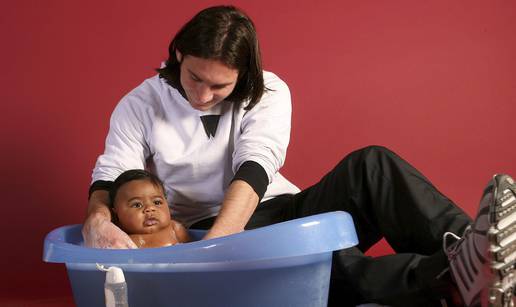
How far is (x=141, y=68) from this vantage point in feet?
7.51

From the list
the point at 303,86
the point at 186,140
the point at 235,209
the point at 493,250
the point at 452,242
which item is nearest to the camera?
the point at 493,250

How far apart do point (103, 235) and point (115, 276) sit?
243 mm

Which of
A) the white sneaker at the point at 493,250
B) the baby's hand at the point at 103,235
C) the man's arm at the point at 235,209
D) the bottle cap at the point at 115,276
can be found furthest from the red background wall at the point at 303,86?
the white sneaker at the point at 493,250

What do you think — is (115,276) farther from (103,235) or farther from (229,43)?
(229,43)

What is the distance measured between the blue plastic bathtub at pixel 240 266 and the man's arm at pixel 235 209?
0.49 feet

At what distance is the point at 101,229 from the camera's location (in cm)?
153

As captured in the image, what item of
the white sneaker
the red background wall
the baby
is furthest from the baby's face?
the white sneaker

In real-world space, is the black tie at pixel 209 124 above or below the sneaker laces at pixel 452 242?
above

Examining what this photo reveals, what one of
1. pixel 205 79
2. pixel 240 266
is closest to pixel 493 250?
pixel 240 266

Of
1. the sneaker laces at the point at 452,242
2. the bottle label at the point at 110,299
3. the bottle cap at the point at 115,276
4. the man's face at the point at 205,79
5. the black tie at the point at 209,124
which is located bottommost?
the bottle label at the point at 110,299

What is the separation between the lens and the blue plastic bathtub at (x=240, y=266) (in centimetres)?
127

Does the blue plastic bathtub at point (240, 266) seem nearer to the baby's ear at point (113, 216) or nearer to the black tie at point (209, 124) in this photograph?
the baby's ear at point (113, 216)

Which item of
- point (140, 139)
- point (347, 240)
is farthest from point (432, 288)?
point (140, 139)

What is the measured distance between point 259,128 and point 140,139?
0.31 meters
